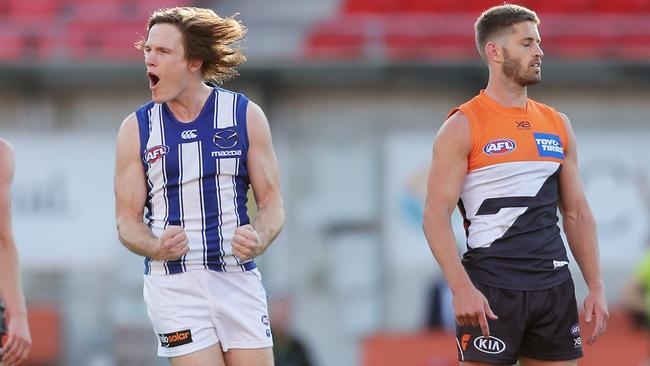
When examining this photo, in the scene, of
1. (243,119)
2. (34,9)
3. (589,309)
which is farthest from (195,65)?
(34,9)

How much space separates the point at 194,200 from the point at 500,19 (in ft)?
5.42

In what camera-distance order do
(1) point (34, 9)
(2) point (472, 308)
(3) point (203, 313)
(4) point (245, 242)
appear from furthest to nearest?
(1) point (34, 9) < (3) point (203, 313) < (2) point (472, 308) < (4) point (245, 242)

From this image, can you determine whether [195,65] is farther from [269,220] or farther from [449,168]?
[449,168]

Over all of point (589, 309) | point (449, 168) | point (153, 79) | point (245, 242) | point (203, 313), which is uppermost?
point (153, 79)

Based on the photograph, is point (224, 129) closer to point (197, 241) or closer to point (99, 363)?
point (197, 241)

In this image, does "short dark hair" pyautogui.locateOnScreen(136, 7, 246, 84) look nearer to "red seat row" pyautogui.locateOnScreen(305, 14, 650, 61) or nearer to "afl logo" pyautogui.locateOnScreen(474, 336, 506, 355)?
"afl logo" pyautogui.locateOnScreen(474, 336, 506, 355)

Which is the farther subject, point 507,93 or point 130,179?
point 507,93

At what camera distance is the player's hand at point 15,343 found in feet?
20.3

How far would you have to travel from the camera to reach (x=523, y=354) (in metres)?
6.20

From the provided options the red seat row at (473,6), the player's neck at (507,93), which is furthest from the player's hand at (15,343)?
the red seat row at (473,6)

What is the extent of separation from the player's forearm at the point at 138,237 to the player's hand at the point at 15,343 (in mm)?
690

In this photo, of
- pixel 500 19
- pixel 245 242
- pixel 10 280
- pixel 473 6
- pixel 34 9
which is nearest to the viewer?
pixel 245 242

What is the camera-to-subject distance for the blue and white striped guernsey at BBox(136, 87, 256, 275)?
603 centimetres

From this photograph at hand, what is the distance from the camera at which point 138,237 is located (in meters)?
5.97
